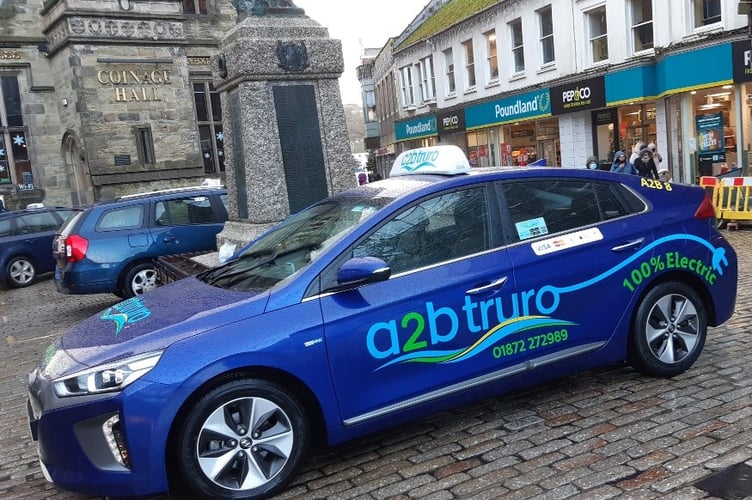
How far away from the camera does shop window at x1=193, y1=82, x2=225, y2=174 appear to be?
21984 millimetres

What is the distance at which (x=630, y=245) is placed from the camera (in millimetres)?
4594

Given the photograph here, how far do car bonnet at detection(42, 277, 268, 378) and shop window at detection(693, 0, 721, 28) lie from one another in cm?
Answer: 1652

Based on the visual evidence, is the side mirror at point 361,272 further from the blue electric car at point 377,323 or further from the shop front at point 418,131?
the shop front at point 418,131

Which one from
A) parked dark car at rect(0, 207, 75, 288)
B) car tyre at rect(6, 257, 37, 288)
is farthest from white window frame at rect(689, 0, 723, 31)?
car tyre at rect(6, 257, 37, 288)

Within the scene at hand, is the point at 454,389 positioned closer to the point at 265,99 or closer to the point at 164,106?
the point at 265,99

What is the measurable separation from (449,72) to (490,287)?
86.8ft

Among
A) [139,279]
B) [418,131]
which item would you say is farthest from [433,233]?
[418,131]

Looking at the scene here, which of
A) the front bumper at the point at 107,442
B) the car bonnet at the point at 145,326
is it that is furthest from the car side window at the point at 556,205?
the front bumper at the point at 107,442

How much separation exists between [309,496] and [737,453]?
7.70 ft

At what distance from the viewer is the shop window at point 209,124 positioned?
22.0m

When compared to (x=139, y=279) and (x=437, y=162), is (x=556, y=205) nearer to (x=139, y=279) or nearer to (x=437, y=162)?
(x=437, y=162)

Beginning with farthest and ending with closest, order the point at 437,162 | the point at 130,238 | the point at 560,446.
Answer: the point at 130,238 → the point at 437,162 → the point at 560,446

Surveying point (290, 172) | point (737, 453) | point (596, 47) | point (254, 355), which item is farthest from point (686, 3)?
point (254, 355)

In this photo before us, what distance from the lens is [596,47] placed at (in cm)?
2067
